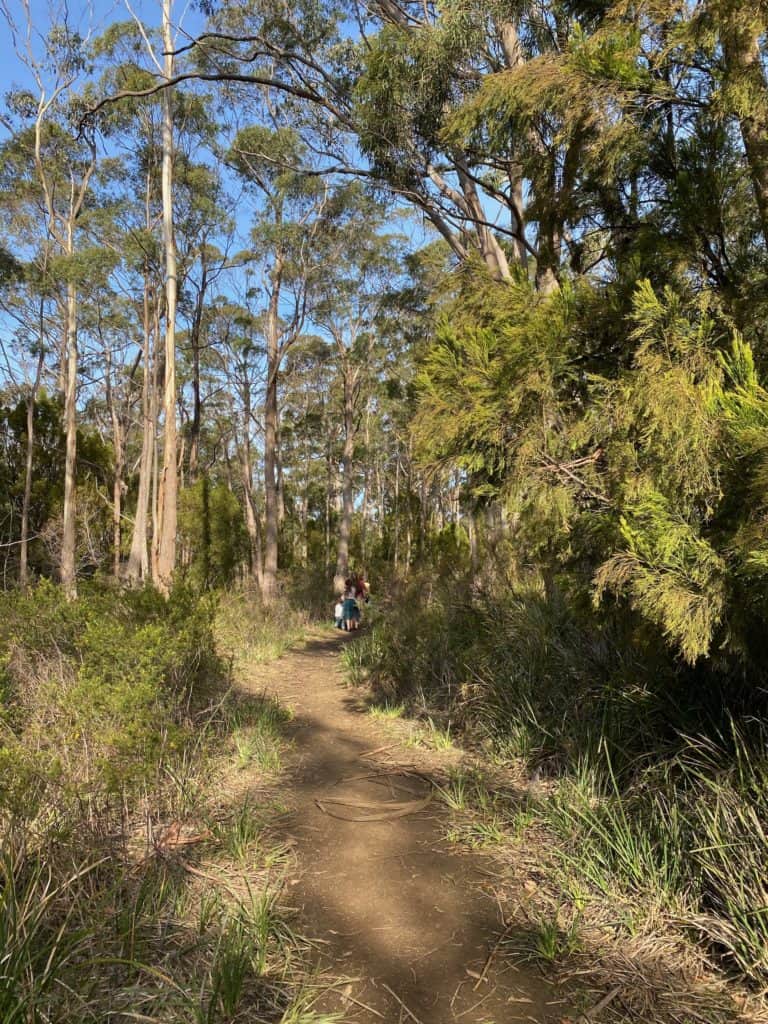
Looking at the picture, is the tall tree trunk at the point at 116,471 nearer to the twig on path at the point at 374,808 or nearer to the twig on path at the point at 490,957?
the twig on path at the point at 374,808

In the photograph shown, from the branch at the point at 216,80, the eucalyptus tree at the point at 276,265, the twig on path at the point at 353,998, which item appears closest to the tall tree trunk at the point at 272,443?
the eucalyptus tree at the point at 276,265

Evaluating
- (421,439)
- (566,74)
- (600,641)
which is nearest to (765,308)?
(566,74)

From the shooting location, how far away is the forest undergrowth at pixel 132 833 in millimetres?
2211

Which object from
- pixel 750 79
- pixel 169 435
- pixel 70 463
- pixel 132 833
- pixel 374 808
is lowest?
pixel 374 808

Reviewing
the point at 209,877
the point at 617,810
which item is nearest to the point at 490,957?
the point at 617,810

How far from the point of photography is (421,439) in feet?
13.4

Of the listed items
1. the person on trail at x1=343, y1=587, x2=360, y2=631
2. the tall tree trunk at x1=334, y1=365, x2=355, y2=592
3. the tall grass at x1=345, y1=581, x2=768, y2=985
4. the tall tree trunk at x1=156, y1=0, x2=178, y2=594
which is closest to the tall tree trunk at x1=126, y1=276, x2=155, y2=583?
the tall tree trunk at x1=156, y1=0, x2=178, y2=594

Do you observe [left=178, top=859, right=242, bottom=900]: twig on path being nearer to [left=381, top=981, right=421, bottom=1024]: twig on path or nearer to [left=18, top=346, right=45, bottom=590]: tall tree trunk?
[left=381, top=981, right=421, bottom=1024]: twig on path

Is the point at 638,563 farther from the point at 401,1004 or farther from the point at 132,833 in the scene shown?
the point at 132,833

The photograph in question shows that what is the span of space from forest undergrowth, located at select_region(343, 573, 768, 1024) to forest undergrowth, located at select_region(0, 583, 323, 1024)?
1.19 meters

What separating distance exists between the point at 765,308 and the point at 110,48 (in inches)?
802

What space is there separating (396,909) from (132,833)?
4.80 feet

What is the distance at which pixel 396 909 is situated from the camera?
319 cm

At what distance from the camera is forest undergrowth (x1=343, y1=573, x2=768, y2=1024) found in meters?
2.55
